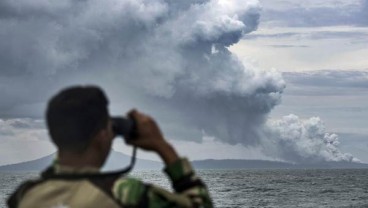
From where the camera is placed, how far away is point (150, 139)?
427cm

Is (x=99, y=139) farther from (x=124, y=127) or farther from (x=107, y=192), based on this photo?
(x=107, y=192)

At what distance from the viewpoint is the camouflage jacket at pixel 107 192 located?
4051 mm

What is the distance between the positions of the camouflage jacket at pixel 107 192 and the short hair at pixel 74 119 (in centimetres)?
13

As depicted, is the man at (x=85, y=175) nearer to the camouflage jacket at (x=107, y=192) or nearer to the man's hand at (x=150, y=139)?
the camouflage jacket at (x=107, y=192)

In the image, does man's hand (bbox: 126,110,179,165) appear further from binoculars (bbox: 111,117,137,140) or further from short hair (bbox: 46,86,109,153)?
short hair (bbox: 46,86,109,153)

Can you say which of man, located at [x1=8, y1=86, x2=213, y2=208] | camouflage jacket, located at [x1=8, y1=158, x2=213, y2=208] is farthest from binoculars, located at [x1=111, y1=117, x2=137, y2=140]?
camouflage jacket, located at [x1=8, y1=158, x2=213, y2=208]

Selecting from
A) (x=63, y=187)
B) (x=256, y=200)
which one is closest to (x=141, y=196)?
(x=63, y=187)

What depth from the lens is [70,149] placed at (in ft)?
13.4

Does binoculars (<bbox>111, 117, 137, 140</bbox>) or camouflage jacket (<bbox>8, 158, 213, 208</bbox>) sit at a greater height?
binoculars (<bbox>111, 117, 137, 140</bbox>)

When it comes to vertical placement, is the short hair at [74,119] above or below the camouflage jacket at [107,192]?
above

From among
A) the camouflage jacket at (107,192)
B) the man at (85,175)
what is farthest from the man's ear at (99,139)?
the camouflage jacket at (107,192)

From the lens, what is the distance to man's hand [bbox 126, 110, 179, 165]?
4246 millimetres

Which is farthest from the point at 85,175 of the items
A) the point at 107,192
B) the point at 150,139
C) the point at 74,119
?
the point at 150,139

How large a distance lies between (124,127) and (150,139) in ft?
0.56
